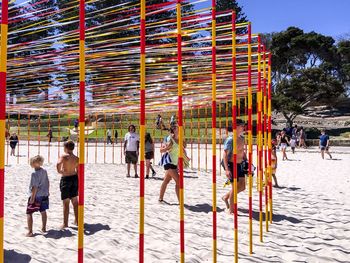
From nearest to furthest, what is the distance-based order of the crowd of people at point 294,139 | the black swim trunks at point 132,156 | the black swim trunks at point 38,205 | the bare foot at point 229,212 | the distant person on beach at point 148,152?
the black swim trunks at point 38,205 → the bare foot at point 229,212 → the distant person on beach at point 148,152 → the black swim trunks at point 132,156 → the crowd of people at point 294,139

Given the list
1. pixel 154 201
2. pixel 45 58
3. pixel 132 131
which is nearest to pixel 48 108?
pixel 132 131

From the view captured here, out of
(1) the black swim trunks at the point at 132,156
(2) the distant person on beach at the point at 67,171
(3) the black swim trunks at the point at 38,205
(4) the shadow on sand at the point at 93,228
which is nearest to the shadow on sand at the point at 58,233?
(2) the distant person on beach at the point at 67,171

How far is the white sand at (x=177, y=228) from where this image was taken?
4168 millimetres

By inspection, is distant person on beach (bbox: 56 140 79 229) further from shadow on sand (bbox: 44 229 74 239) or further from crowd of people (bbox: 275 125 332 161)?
crowd of people (bbox: 275 125 332 161)

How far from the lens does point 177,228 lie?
5.22 metres

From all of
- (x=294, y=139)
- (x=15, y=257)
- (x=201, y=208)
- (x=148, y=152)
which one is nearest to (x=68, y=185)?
(x=15, y=257)

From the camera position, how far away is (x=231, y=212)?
5.88m

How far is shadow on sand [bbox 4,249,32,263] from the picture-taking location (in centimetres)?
398

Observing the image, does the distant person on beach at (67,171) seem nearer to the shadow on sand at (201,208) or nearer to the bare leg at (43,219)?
the bare leg at (43,219)

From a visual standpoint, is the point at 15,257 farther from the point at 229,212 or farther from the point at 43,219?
the point at 229,212

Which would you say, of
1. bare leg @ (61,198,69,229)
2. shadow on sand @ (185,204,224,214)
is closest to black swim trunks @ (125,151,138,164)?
shadow on sand @ (185,204,224,214)

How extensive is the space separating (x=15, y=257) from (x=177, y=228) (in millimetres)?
2106

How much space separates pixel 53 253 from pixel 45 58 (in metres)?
4.20

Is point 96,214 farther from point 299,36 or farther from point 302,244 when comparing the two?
point 299,36
